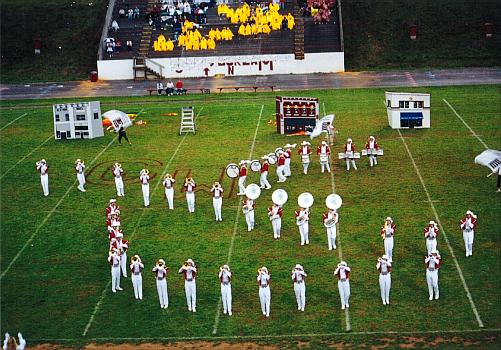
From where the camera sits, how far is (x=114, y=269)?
28.1 meters

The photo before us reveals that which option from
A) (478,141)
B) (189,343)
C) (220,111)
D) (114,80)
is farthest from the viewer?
(114,80)

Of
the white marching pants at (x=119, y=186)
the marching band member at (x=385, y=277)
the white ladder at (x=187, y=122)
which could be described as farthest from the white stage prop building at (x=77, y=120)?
the marching band member at (x=385, y=277)

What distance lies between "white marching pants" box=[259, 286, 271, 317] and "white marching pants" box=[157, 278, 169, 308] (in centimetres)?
253

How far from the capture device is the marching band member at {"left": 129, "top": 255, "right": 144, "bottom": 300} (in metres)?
27.3

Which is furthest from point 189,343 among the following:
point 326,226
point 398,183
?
point 398,183

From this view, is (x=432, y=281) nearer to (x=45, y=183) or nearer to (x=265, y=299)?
(x=265, y=299)

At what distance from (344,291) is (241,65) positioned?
38.5 m

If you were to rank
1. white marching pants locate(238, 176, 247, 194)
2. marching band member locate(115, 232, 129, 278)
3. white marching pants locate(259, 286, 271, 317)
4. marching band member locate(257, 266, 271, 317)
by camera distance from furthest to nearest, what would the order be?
white marching pants locate(238, 176, 247, 194)
marching band member locate(115, 232, 129, 278)
white marching pants locate(259, 286, 271, 317)
marching band member locate(257, 266, 271, 317)

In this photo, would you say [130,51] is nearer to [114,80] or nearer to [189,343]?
[114,80]

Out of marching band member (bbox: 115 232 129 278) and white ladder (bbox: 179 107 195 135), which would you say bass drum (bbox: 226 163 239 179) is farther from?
white ladder (bbox: 179 107 195 135)

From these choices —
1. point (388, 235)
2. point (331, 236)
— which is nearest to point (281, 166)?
point (331, 236)

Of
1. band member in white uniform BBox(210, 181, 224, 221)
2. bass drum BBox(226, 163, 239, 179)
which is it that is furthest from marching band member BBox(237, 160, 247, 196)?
band member in white uniform BBox(210, 181, 224, 221)

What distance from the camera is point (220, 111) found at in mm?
52125

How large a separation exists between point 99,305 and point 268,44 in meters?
39.2
